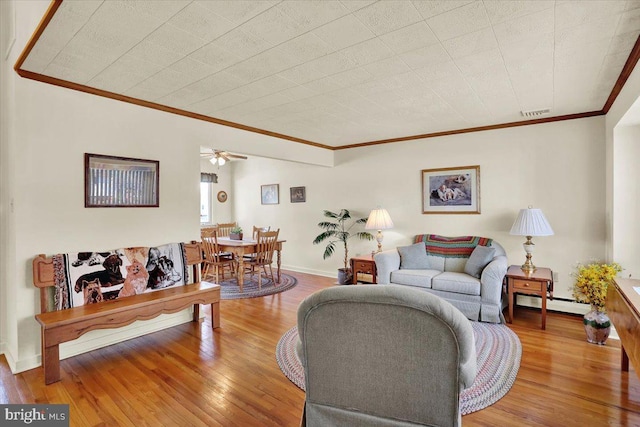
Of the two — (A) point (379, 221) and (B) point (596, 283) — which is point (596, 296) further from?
(A) point (379, 221)

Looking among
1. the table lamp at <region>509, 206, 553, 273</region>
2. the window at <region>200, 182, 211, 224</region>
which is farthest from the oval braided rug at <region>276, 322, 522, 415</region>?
the window at <region>200, 182, 211, 224</region>

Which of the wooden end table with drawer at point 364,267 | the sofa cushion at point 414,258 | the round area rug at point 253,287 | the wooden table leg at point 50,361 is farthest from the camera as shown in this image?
the round area rug at point 253,287

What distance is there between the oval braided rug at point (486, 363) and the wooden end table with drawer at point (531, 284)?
40 centimetres

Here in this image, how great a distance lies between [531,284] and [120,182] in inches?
170

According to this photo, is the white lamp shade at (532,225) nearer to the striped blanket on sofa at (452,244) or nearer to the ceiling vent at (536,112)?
the striped blanket on sofa at (452,244)

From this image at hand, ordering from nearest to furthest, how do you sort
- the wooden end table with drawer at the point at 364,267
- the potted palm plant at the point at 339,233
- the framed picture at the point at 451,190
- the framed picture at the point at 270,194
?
1. the framed picture at the point at 451,190
2. the wooden end table with drawer at the point at 364,267
3. the potted palm plant at the point at 339,233
4. the framed picture at the point at 270,194

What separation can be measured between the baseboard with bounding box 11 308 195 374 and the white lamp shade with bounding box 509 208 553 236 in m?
3.76

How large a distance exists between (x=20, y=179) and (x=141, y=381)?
1.84 meters

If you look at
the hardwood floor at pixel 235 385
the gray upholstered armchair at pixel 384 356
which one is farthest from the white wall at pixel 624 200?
the gray upholstered armchair at pixel 384 356

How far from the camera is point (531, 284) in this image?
11.7 ft

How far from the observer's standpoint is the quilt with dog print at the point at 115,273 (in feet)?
9.22

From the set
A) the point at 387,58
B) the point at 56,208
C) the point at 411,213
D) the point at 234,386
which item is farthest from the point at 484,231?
the point at 56,208

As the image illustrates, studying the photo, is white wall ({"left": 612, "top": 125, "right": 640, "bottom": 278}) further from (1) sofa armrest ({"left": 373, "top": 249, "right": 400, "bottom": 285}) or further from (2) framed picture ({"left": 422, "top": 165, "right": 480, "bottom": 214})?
(1) sofa armrest ({"left": 373, "top": 249, "right": 400, "bottom": 285})

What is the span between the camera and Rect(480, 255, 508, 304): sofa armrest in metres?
3.53
